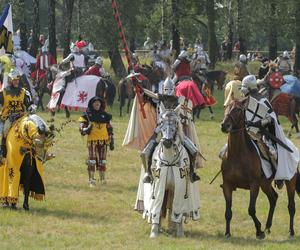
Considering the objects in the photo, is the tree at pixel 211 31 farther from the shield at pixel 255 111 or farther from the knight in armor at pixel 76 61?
the shield at pixel 255 111

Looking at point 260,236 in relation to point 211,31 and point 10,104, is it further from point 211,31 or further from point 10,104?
point 211,31

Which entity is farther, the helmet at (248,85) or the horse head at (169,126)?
the helmet at (248,85)

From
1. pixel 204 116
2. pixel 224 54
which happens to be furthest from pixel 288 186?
pixel 224 54

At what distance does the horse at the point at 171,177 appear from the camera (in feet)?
36.6

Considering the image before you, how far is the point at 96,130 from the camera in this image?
15.6 metres

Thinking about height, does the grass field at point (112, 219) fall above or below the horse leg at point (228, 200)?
below

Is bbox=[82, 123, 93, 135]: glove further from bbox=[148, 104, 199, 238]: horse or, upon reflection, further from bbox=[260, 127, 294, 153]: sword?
bbox=[260, 127, 294, 153]: sword

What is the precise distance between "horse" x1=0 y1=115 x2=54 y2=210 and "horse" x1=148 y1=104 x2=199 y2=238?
2.33 m

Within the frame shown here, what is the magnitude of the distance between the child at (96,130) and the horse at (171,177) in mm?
4257

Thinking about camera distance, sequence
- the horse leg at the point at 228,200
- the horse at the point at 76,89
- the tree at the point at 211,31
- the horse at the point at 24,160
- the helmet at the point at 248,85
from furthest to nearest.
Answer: the tree at the point at 211,31, the horse at the point at 76,89, the horse at the point at 24,160, the helmet at the point at 248,85, the horse leg at the point at 228,200

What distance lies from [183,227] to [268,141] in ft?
5.32

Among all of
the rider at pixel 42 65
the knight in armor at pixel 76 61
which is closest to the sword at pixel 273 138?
the knight in armor at pixel 76 61

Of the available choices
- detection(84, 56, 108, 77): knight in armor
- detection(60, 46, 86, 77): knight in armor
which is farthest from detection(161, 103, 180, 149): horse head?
detection(84, 56, 108, 77): knight in armor

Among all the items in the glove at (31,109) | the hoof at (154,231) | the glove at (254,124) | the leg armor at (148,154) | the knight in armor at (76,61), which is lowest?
the hoof at (154,231)
